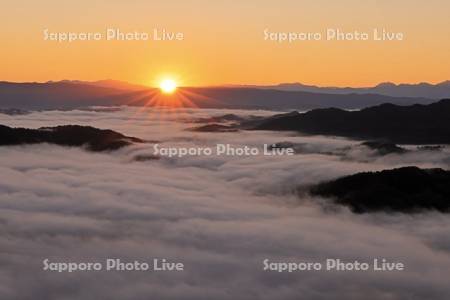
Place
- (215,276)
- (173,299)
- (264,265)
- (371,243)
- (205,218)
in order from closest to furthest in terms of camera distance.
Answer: (173,299), (215,276), (264,265), (371,243), (205,218)

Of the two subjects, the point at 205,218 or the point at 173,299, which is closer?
the point at 173,299

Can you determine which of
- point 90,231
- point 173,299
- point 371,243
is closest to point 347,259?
point 371,243

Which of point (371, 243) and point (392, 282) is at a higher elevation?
point (371, 243)

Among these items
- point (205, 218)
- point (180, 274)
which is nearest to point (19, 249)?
point (180, 274)

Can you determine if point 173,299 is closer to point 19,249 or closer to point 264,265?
point 264,265

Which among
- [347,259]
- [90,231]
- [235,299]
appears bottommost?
[235,299]

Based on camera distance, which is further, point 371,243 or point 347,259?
point 371,243

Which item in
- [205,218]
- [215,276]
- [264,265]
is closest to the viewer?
[215,276]

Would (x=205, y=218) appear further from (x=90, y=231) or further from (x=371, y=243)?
(x=371, y=243)

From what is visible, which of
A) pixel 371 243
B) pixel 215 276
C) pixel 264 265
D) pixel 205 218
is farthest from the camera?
Result: pixel 205 218
